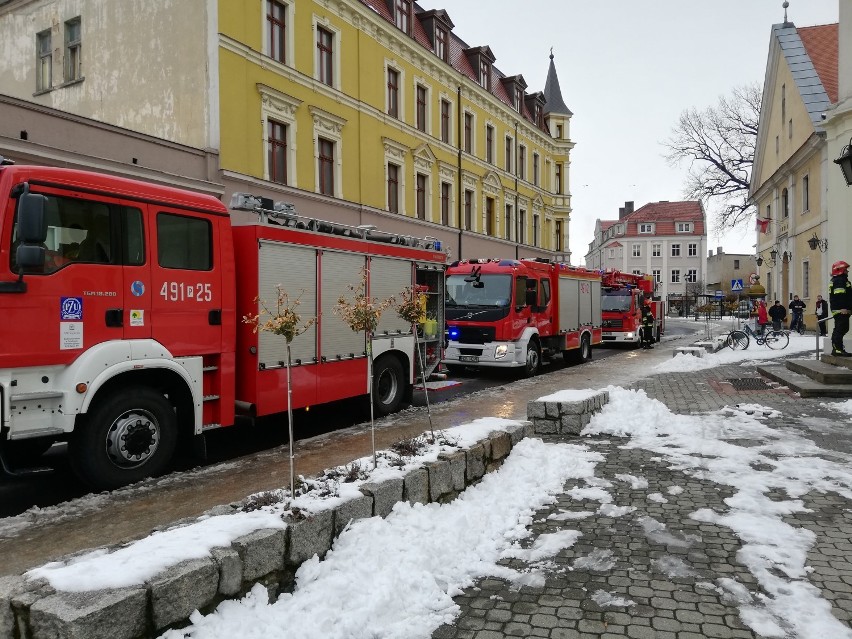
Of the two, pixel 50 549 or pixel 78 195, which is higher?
pixel 78 195

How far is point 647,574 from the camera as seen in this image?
3.99 metres

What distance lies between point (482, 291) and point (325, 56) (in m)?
12.7

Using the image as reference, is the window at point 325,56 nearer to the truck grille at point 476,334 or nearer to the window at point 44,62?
the window at point 44,62

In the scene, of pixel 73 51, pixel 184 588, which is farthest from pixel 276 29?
pixel 184 588

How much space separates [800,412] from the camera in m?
9.59

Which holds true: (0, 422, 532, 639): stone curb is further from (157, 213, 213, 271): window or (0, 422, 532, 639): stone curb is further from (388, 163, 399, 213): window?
(388, 163, 399, 213): window

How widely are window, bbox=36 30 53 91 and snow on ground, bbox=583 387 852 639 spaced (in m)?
22.2

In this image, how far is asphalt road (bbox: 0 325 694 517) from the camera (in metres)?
5.85

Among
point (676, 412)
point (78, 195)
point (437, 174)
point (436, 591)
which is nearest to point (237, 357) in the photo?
point (78, 195)

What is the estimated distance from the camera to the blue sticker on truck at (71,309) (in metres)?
5.59

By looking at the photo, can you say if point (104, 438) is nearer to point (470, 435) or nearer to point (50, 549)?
point (50, 549)

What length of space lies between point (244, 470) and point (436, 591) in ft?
11.3

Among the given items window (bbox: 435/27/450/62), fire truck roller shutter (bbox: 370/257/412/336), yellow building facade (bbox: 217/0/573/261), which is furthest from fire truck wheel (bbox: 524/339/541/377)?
window (bbox: 435/27/450/62)

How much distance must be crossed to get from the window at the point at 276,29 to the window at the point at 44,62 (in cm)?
792
